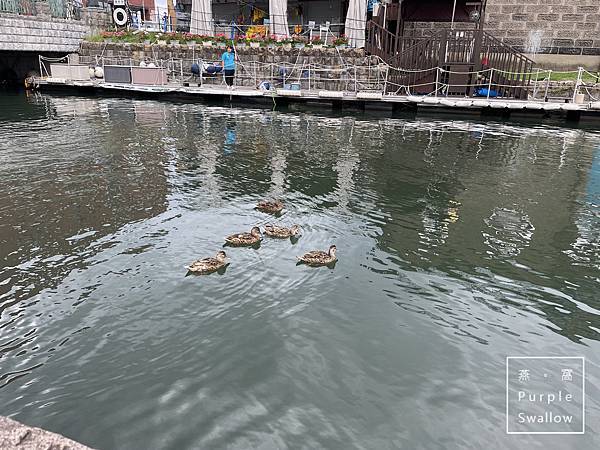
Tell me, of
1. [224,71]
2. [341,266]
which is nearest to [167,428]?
[341,266]

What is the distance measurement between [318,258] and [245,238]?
1.64 meters

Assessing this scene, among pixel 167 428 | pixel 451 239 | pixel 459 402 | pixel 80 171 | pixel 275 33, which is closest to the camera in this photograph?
pixel 167 428

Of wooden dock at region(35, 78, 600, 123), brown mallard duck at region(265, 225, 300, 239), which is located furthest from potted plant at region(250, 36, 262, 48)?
brown mallard duck at region(265, 225, 300, 239)

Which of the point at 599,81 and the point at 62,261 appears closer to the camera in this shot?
the point at 62,261

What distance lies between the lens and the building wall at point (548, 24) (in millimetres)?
31359

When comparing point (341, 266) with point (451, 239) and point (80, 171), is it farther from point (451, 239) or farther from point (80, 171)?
point (80, 171)

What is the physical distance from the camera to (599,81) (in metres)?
29.6

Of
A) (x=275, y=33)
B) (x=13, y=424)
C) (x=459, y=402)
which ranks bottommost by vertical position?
(x=459, y=402)

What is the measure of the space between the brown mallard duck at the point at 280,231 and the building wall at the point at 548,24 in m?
29.2

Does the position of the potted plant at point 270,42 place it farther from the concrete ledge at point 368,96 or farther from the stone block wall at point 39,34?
the stone block wall at point 39,34

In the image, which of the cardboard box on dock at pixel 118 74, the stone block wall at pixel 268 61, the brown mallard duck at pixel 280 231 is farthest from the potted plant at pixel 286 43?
the brown mallard duck at pixel 280 231

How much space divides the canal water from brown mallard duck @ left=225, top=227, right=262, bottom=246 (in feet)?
1.26

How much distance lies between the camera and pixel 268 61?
113ft

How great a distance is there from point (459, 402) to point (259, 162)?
12150 mm
